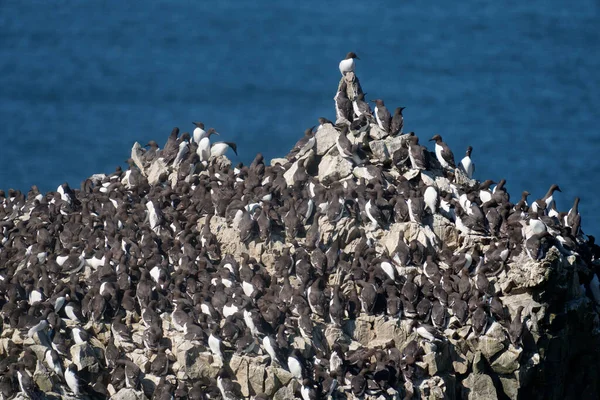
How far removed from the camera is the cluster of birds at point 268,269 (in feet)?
81.3

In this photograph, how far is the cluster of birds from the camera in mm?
24781

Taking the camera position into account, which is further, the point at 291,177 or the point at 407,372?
the point at 291,177

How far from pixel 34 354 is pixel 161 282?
3041 millimetres

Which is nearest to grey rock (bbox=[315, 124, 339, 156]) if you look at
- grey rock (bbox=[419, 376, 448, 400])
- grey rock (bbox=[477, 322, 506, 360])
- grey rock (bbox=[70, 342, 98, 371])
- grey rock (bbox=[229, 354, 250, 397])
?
grey rock (bbox=[477, 322, 506, 360])

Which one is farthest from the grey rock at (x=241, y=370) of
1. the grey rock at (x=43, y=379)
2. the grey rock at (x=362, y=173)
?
the grey rock at (x=362, y=173)

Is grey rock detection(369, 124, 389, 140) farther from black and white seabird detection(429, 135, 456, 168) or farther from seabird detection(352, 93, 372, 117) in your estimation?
black and white seabird detection(429, 135, 456, 168)

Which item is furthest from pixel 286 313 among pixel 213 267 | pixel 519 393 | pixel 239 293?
pixel 519 393

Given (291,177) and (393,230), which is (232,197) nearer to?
(291,177)

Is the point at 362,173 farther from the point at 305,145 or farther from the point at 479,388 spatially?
the point at 479,388

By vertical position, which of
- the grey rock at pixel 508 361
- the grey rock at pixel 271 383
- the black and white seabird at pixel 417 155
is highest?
the black and white seabird at pixel 417 155

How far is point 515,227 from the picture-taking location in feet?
89.8

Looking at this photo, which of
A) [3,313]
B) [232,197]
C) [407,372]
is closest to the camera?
[407,372]

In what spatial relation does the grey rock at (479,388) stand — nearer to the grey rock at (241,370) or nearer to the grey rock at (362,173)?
the grey rock at (241,370)

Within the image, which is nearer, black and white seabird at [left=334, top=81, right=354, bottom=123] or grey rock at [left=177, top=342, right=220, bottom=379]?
grey rock at [left=177, top=342, right=220, bottom=379]
